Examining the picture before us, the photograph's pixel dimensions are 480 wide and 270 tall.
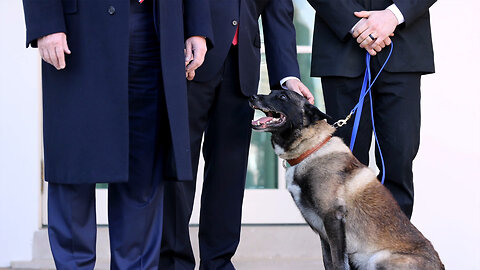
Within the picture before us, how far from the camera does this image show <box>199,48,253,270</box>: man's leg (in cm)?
334

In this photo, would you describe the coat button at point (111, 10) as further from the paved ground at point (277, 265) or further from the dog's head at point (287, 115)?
the paved ground at point (277, 265)

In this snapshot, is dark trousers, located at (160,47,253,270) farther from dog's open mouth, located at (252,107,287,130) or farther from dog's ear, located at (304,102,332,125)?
dog's ear, located at (304,102,332,125)

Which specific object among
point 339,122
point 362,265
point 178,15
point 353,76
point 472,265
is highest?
point 178,15

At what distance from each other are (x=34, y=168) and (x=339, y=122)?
199cm

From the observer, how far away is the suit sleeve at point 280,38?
3.48 metres

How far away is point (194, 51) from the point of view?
289 cm

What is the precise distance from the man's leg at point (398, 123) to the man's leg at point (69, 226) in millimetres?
1468

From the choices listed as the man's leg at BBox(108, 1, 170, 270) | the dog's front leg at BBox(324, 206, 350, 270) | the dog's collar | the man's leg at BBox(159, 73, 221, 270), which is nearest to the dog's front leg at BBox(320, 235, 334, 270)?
the dog's front leg at BBox(324, 206, 350, 270)

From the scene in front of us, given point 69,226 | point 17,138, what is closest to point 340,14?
point 69,226

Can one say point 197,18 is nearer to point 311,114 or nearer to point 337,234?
point 311,114

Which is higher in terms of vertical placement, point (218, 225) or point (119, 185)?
point (119, 185)

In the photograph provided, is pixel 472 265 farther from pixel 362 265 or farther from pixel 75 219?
pixel 75 219

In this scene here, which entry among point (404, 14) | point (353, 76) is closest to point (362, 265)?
point (353, 76)

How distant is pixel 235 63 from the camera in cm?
330
